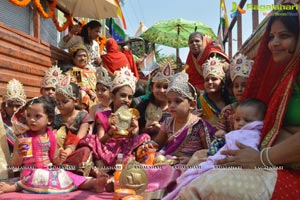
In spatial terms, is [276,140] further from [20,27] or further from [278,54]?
[20,27]

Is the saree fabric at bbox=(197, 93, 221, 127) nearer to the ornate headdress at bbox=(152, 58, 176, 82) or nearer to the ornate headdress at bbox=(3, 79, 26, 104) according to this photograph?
the ornate headdress at bbox=(152, 58, 176, 82)

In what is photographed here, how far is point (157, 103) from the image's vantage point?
12.1ft

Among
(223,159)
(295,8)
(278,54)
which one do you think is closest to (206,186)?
(223,159)

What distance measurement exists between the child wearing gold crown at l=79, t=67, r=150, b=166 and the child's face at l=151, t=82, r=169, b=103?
0.31 meters

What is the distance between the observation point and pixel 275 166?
179cm

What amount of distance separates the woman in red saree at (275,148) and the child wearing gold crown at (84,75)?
3.48 m

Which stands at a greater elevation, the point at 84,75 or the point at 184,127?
the point at 84,75

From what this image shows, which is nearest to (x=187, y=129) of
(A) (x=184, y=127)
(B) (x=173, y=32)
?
(A) (x=184, y=127)

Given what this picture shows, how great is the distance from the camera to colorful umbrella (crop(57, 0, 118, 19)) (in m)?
7.65

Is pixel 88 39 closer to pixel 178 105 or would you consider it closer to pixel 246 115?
pixel 178 105

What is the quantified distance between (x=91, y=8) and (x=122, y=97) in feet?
16.2

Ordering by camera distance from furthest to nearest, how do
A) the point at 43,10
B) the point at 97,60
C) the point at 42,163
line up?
the point at 97,60 < the point at 43,10 < the point at 42,163

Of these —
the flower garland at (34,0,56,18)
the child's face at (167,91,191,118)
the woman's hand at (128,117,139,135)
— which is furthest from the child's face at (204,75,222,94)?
the flower garland at (34,0,56,18)

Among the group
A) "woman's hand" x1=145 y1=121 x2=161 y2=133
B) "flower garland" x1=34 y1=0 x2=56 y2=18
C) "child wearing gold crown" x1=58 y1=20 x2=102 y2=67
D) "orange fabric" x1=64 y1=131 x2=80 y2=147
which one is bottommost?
"orange fabric" x1=64 y1=131 x2=80 y2=147
